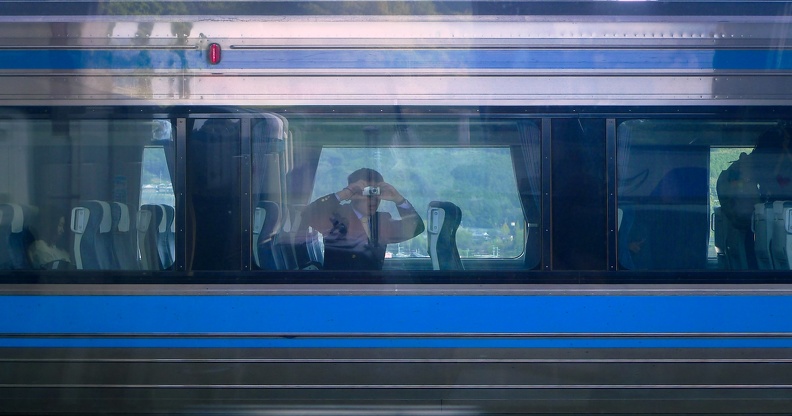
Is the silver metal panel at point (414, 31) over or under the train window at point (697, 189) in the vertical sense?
over

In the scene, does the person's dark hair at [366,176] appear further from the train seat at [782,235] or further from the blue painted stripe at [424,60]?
the train seat at [782,235]

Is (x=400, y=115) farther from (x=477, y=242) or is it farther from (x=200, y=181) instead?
(x=200, y=181)

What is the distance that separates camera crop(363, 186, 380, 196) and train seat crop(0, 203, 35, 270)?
1994 mm

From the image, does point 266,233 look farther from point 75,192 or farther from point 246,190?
point 75,192

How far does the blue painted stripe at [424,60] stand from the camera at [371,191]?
2.31 feet

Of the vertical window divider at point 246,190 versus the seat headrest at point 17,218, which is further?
the seat headrest at point 17,218

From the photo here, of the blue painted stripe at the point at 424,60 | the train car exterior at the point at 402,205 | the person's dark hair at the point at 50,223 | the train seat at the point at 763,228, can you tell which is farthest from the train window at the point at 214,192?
the train seat at the point at 763,228

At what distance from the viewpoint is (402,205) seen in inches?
148

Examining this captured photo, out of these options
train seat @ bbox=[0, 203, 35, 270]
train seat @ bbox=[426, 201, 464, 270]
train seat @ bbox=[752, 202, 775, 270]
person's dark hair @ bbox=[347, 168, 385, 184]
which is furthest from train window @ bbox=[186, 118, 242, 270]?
train seat @ bbox=[752, 202, 775, 270]

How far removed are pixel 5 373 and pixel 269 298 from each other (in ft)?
5.38

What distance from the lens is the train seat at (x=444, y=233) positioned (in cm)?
375

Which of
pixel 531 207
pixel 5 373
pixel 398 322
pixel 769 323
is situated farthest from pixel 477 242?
pixel 5 373

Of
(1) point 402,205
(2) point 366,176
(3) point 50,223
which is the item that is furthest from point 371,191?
(3) point 50,223

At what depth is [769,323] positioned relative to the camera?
3.65 m
